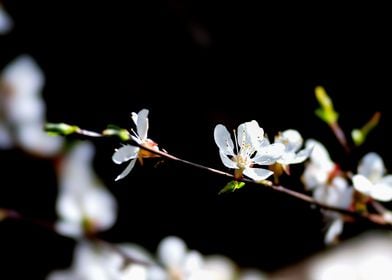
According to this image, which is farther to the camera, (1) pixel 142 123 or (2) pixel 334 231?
(2) pixel 334 231

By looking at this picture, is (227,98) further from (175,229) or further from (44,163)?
(44,163)

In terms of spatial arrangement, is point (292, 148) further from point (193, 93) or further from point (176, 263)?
point (193, 93)

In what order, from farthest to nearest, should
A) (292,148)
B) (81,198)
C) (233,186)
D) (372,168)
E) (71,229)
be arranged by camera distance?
(81,198) → (71,229) → (372,168) → (292,148) → (233,186)

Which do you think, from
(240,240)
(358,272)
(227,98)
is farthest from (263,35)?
(358,272)


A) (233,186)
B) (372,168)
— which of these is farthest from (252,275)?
(233,186)

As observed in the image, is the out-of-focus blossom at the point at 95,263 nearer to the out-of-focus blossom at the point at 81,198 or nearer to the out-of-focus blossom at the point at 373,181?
the out-of-focus blossom at the point at 81,198

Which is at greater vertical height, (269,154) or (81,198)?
(81,198)

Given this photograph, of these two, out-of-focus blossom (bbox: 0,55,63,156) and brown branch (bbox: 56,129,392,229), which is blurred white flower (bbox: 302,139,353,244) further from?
out-of-focus blossom (bbox: 0,55,63,156)
